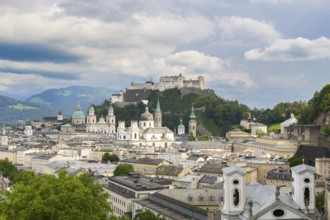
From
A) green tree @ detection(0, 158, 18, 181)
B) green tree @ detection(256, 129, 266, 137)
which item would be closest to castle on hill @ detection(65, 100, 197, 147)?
green tree @ detection(256, 129, 266, 137)

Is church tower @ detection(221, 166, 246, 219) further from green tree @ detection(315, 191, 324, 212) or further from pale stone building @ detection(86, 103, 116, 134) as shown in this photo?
pale stone building @ detection(86, 103, 116, 134)

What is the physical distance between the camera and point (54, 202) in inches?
1634

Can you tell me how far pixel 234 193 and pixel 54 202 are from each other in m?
13.8

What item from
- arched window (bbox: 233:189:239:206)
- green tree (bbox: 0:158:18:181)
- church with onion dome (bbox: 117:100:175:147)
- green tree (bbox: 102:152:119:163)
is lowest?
green tree (bbox: 0:158:18:181)

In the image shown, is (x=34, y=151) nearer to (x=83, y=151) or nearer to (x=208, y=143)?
(x=83, y=151)

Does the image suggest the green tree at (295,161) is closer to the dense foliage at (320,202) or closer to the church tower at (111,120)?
the dense foliage at (320,202)

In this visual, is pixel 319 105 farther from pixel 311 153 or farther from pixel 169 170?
pixel 169 170

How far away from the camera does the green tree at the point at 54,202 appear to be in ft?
135

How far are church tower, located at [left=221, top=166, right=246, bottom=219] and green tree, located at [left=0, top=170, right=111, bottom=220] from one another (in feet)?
37.1

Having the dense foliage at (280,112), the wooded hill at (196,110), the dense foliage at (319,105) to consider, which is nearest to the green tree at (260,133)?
the dense foliage at (280,112)

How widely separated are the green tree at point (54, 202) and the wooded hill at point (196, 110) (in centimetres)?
13077

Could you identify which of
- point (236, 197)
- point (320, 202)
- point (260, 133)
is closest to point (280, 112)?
point (260, 133)

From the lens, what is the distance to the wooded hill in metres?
176

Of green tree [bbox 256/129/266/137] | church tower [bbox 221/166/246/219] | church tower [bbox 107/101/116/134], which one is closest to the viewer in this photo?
church tower [bbox 221/166/246/219]
